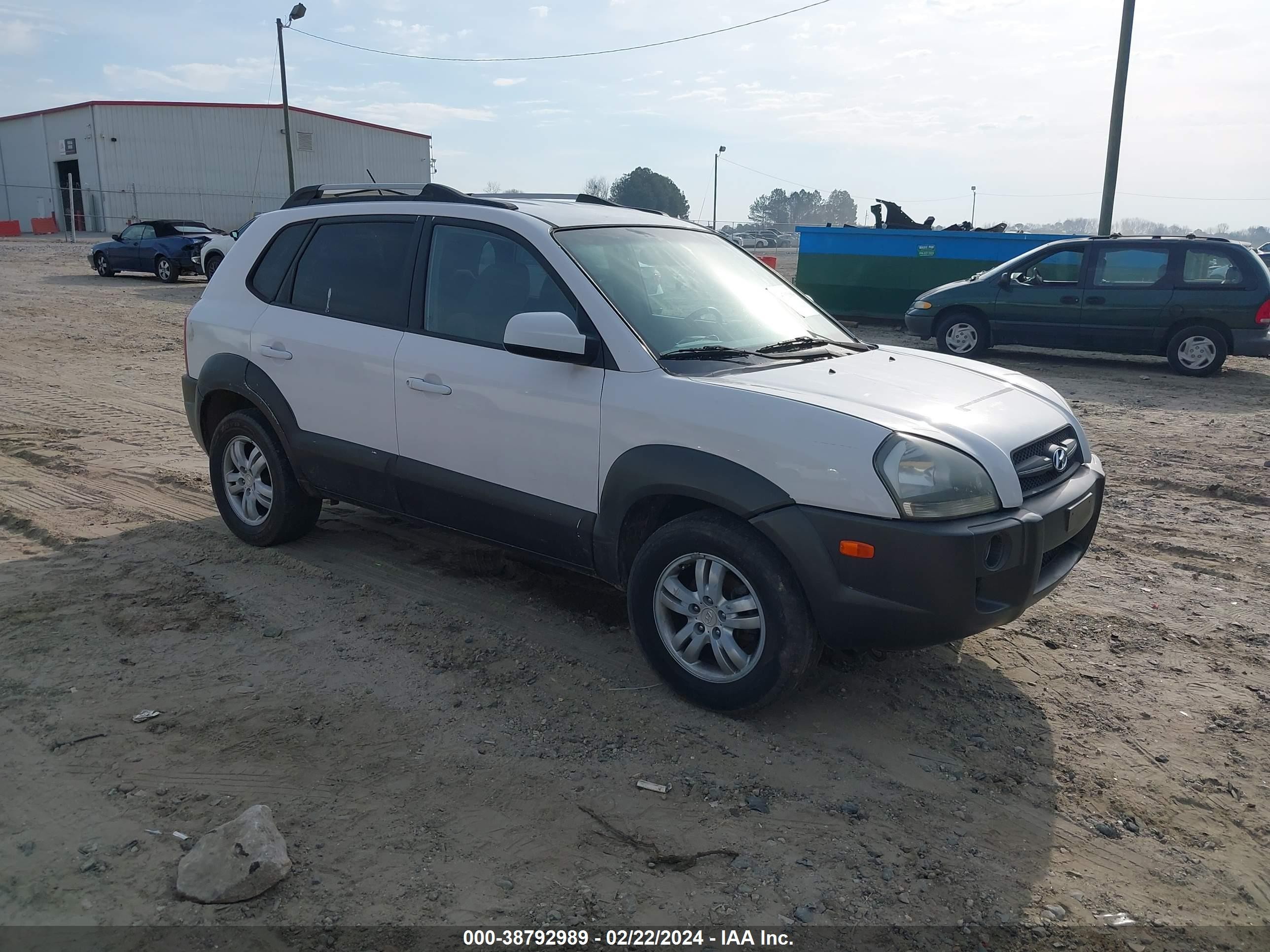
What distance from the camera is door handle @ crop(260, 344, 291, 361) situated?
17.2 feet

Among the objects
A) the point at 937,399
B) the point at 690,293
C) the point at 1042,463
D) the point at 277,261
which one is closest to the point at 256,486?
the point at 277,261

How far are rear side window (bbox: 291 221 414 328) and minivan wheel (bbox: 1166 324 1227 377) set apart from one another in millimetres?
11007

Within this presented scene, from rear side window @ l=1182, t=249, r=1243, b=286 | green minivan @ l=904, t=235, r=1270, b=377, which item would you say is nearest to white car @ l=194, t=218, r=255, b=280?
green minivan @ l=904, t=235, r=1270, b=377

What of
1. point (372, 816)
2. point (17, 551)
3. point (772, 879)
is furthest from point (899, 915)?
point (17, 551)

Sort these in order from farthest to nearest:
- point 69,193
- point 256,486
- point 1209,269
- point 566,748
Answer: point 69,193
point 1209,269
point 256,486
point 566,748

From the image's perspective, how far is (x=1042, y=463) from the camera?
3852 millimetres

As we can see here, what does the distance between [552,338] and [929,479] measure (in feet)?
5.12

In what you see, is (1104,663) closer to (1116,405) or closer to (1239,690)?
(1239,690)

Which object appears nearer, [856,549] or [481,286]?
[856,549]

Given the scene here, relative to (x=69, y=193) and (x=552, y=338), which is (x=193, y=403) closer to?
(x=552, y=338)

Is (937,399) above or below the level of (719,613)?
above

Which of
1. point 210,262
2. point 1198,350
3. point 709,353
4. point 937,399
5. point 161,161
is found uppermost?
point 161,161

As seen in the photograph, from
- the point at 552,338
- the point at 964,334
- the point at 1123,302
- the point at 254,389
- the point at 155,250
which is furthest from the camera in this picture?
the point at 155,250

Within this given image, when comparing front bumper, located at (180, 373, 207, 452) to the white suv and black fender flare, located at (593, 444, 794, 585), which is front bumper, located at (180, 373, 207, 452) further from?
black fender flare, located at (593, 444, 794, 585)
